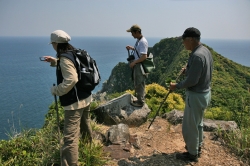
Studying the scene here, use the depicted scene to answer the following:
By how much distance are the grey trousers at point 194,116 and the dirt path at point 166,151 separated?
49cm

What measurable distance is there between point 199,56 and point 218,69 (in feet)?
132

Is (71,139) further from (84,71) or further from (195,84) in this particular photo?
(195,84)

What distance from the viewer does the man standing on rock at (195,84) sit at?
342 cm

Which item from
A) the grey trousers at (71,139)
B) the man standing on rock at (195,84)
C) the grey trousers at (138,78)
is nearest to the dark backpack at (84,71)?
the grey trousers at (71,139)

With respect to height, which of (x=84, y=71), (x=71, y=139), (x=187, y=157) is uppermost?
(x=84, y=71)

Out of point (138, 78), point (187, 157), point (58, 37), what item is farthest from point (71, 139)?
point (138, 78)

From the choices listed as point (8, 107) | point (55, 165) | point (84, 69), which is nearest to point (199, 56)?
point (84, 69)

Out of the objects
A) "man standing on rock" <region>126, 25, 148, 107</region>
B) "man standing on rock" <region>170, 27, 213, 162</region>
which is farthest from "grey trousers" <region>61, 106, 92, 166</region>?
"man standing on rock" <region>126, 25, 148, 107</region>

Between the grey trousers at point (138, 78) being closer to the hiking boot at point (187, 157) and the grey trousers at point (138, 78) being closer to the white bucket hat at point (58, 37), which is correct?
the hiking boot at point (187, 157)

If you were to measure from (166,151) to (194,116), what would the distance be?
1364 mm

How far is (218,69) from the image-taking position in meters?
40.2

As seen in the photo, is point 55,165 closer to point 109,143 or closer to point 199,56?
point 109,143

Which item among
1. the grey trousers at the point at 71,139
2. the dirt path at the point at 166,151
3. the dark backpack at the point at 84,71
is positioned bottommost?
the dirt path at the point at 166,151

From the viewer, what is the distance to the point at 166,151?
470 cm
